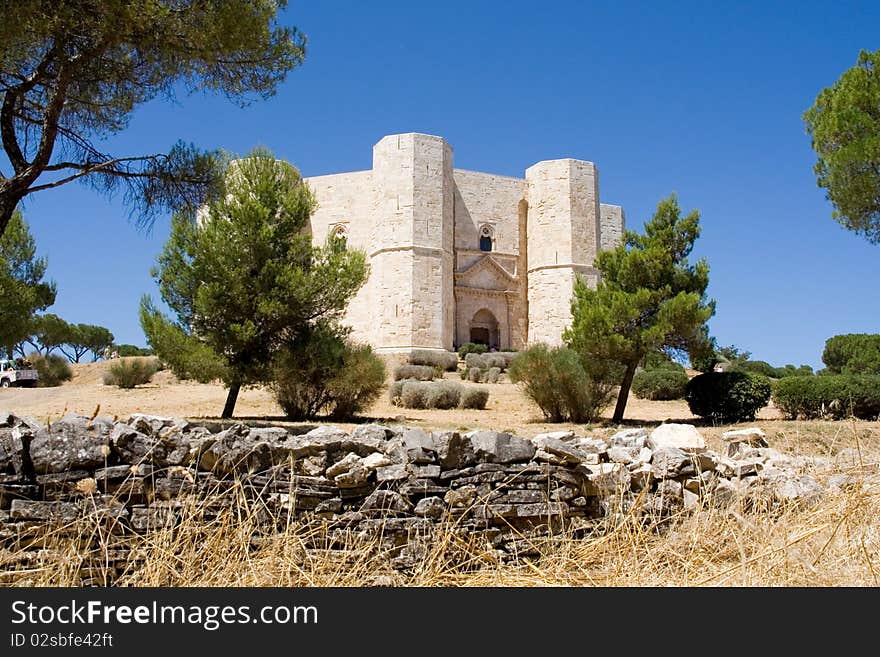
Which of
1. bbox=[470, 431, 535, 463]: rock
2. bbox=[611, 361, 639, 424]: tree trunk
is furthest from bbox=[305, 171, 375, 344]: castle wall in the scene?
bbox=[470, 431, 535, 463]: rock

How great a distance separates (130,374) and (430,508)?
2128 cm

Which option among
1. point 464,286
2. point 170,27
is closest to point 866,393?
point 170,27

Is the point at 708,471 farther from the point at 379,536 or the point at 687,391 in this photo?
the point at 687,391

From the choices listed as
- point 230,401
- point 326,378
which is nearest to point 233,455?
point 326,378

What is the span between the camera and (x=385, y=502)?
13.4 feet

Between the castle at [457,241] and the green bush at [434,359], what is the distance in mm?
1105

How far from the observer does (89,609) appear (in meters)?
2.76

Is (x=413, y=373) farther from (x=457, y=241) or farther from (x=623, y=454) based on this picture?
(x=623, y=454)

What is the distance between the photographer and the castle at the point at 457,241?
29.7 meters

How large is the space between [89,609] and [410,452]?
6.39 ft

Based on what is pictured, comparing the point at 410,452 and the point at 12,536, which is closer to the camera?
the point at 12,536

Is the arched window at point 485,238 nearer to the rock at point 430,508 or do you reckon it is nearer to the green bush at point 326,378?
the green bush at point 326,378

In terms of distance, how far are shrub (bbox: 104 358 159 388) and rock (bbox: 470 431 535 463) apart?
21.1m

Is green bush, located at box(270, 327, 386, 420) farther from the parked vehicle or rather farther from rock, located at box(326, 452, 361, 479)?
the parked vehicle
